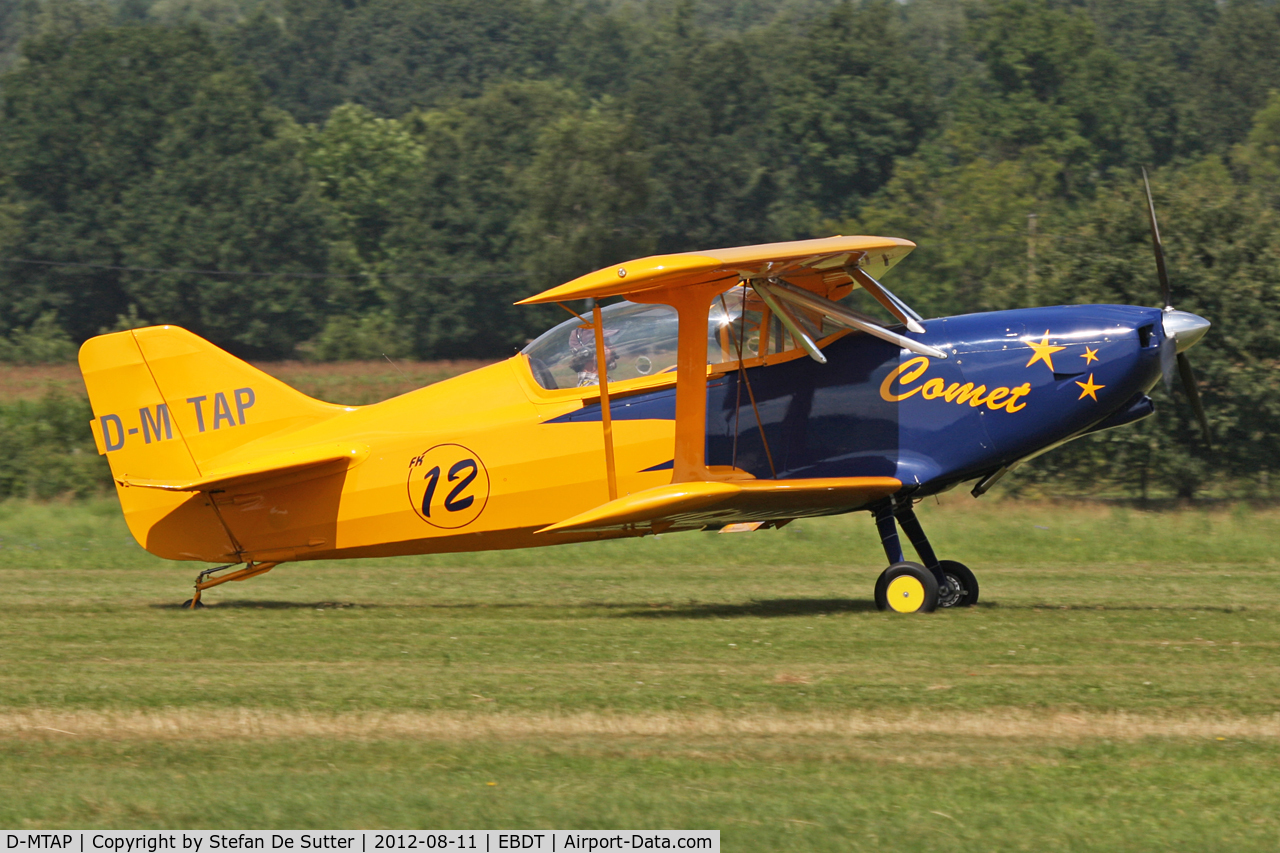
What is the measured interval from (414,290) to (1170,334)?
56.0 m

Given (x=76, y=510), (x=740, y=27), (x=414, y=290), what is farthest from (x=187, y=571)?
(x=740, y=27)

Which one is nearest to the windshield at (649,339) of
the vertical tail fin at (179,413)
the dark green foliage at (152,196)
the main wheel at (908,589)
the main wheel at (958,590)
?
the main wheel at (908,589)

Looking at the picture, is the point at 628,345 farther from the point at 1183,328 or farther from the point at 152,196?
the point at 152,196

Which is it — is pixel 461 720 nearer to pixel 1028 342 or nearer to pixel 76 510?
pixel 1028 342

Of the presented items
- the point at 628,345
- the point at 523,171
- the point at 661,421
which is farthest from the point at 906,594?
the point at 523,171

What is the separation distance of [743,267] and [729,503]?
1.64 metres

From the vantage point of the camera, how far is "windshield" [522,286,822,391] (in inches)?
428

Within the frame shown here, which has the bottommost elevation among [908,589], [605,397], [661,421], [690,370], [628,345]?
[908,589]

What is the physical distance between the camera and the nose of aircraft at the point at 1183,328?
10320 millimetres

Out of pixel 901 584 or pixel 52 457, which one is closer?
pixel 901 584

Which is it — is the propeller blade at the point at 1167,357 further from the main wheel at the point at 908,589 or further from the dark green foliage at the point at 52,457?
the dark green foliage at the point at 52,457

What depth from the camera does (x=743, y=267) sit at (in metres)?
10.1

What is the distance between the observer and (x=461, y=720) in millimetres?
7324

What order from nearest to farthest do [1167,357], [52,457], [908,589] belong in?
[1167,357]
[908,589]
[52,457]
